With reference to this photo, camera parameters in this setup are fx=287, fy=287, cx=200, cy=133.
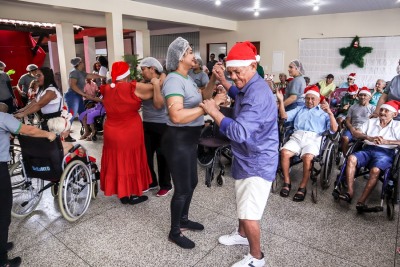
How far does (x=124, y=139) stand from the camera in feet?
8.08

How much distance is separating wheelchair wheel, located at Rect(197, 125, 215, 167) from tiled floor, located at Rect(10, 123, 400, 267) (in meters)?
0.56

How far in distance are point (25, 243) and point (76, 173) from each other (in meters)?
0.62

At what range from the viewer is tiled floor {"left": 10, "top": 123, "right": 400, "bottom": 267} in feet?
6.41

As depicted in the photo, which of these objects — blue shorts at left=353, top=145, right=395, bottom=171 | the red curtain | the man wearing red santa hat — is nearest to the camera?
the man wearing red santa hat

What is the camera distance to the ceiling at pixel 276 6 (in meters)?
6.56

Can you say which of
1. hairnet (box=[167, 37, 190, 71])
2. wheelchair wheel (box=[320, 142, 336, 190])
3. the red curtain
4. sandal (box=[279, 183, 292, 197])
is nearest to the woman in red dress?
hairnet (box=[167, 37, 190, 71])

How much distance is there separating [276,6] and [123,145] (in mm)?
6181

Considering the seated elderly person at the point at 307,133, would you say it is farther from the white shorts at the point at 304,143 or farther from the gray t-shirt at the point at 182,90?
the gray t-shirt at the point at 182,90

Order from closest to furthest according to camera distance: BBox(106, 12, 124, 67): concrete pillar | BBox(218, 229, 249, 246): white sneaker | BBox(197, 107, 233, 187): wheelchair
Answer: BBox(218, 229, 249, 246): white sneaker, BBox(197, 107, 233, 187): wheelchair, BBox(106, 12, 124, 67): concrete pillar

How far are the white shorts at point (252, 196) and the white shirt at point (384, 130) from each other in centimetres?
167

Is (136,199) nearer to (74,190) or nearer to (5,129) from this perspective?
(74,190)

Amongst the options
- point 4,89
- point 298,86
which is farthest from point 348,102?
point 4,89

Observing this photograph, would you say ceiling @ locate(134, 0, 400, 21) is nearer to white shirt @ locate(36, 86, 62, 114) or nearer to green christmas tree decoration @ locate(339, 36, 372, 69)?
green christmas tree decoration @ locate(339, 36, 372, 69)

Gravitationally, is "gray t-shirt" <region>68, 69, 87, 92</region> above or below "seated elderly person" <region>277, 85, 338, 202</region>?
above
